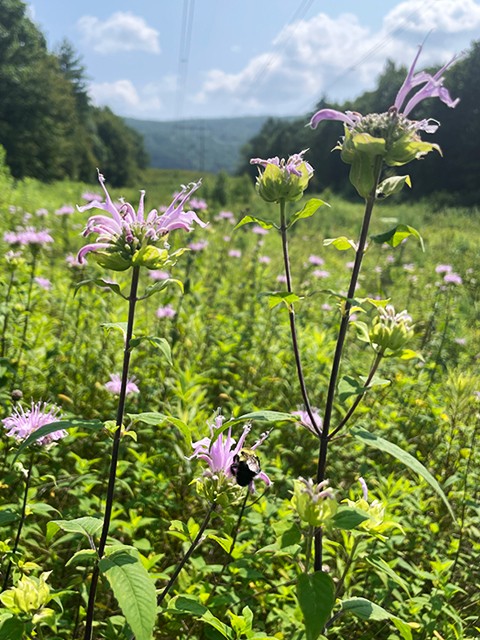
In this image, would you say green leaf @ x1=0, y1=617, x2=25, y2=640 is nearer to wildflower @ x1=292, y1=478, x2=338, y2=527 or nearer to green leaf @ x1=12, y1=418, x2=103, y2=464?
green leaf @ x1=12, y1=418, x2=103, y2=464

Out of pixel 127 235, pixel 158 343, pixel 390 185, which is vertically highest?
pixel 390 185

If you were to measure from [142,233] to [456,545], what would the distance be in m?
1.59

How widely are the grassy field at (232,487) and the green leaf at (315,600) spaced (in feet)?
0.08

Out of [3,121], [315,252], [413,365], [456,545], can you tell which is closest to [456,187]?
[315,252]

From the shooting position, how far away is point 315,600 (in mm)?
730

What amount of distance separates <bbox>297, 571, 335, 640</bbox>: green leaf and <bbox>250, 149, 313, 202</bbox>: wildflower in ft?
2.34

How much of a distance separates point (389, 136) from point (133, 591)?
890mm

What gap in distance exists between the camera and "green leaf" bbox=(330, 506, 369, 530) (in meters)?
0.77

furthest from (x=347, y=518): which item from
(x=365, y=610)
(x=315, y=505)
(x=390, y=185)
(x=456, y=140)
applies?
(x=456, y=140)

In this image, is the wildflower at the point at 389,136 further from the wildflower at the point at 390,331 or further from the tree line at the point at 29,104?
the tree line at the point at 29,104

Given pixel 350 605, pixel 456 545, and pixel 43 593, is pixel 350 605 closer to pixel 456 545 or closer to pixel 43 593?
pixel 43 593

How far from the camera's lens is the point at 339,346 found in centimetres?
94

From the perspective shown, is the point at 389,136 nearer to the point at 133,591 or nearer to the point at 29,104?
the point at 133,591

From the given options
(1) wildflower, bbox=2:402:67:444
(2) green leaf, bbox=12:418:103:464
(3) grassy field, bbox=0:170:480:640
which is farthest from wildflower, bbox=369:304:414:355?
(1) wildflower, bbox=2:402:67:444
